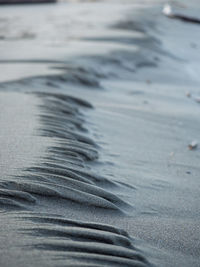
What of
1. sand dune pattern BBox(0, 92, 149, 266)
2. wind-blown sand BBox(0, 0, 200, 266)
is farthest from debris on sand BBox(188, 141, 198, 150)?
sand dune pattern BBox(0, 92, 149, 266)

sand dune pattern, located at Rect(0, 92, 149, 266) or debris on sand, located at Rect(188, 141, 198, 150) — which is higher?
sand dune pattern, located at Rect(0, 92, 149, 266)

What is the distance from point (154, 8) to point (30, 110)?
12.5m

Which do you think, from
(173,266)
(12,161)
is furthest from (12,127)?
(173,266)

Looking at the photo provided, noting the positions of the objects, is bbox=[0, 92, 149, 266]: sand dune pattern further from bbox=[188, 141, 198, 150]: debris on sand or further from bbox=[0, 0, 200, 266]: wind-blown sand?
bbox=[188, 141, 198, 150]: debris on sand

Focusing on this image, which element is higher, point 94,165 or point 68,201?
point 68,201

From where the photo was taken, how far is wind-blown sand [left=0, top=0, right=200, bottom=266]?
1671mm

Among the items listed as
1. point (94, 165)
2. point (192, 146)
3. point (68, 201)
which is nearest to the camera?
point (68, 201)

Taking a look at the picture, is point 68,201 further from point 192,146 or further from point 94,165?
point 192,146

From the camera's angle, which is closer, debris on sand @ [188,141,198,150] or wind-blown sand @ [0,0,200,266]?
wind-blown sand @ [0,0,200,266]

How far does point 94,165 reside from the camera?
8.57 ft

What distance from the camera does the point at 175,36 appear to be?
34.3 ft

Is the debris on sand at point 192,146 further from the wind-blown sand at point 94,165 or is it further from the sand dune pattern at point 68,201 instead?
the sand dune pattern at point 68,201

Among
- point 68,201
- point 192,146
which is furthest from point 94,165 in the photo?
point 192,146

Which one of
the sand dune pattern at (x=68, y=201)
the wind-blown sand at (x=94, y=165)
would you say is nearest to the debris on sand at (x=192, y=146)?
the wind-blown sand at (x=94, y=165)
